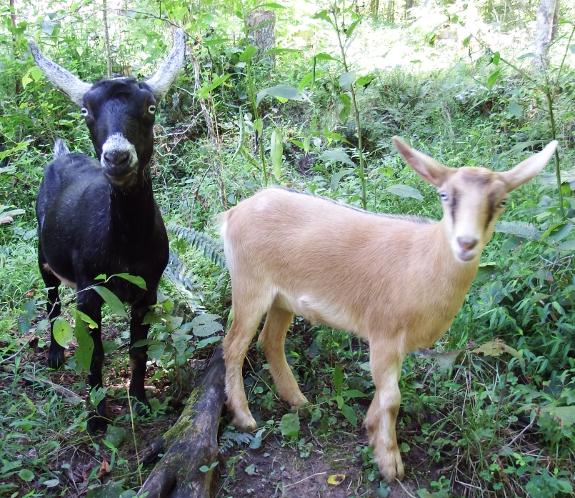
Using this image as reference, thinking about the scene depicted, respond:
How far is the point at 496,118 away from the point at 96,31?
7.01m

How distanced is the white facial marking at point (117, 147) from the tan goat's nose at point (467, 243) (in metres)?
1.99

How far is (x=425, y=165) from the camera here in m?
2.84

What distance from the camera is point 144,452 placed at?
3211mm

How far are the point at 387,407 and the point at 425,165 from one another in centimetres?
147

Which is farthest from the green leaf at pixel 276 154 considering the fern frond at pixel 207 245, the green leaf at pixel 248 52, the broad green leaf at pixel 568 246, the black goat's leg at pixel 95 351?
the broad green leaf at pixel 568 246

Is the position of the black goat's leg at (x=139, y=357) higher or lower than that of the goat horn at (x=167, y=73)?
lower

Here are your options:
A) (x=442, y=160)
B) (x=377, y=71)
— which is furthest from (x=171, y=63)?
(x=377, y=71)

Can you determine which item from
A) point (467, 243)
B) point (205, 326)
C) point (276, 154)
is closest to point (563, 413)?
point (467, 243)

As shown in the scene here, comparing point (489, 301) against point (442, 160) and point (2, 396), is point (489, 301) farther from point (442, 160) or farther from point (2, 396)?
point (2, 396)

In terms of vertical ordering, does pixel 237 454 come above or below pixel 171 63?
below

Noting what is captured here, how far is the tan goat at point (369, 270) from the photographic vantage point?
8.82ft

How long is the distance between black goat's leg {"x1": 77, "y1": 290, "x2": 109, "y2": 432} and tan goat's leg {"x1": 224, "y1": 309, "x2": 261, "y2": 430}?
0.89m

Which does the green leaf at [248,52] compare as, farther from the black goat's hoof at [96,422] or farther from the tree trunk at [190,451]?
the black goat's hoof at [96,422]

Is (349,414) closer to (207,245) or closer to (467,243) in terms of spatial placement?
(467,243)
